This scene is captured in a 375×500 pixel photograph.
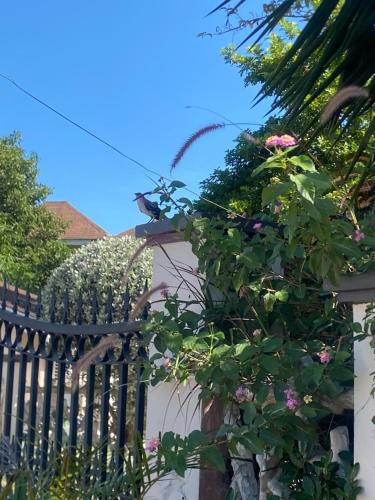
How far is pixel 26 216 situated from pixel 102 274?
1309cm

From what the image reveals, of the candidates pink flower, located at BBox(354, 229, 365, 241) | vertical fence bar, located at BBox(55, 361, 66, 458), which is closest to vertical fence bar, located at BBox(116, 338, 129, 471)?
vertical fence bar, located at BBox(55, 361, 66, 458)

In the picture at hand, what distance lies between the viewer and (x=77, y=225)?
2714cm

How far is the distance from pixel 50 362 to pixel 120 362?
2.12 ft

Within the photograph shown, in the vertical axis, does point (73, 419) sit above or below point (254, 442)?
above

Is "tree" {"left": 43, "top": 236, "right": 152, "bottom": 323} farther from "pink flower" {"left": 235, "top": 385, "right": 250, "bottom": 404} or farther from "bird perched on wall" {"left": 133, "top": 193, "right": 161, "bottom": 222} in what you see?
"pink flower" {"left": 235, "top": 385, "right": 250, "bottom": 404}

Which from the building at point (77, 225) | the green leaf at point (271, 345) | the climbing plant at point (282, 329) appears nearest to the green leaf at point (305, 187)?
the climbing plant at point (282, 329)

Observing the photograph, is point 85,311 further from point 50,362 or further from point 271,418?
point 271,418

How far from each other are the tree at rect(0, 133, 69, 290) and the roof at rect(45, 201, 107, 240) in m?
5.54

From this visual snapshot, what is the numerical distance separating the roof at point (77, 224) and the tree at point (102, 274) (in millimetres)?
18404

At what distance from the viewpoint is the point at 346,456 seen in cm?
240

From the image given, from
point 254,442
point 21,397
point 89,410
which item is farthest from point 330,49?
point 21,397

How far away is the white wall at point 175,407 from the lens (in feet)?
10.2

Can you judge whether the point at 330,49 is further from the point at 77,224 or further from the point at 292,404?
the point at 77,224

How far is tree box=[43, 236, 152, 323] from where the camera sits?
5.48m
